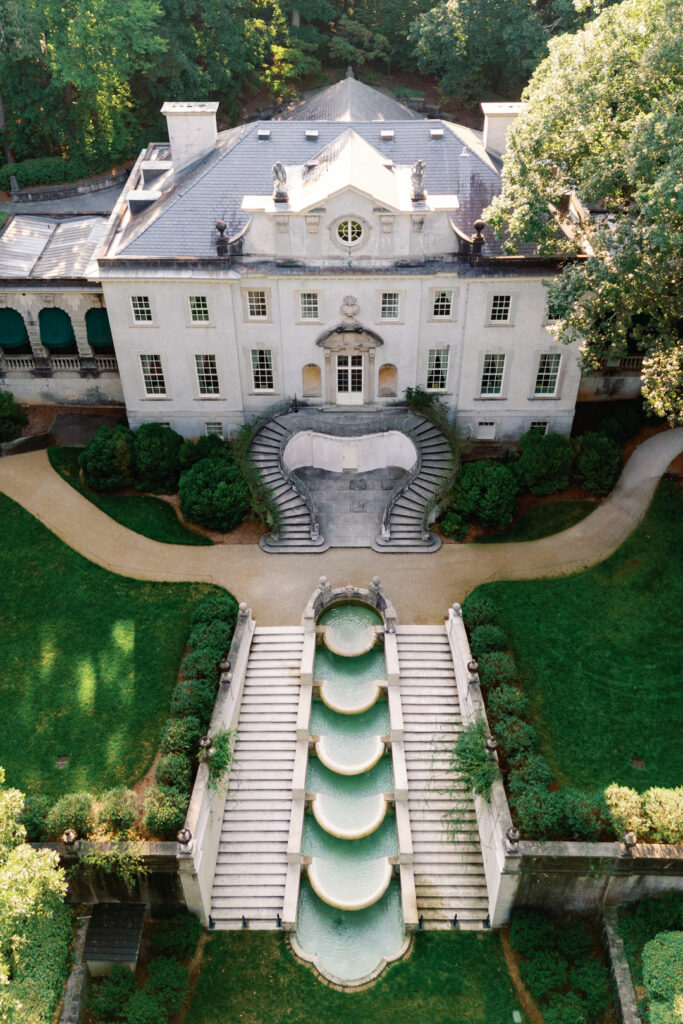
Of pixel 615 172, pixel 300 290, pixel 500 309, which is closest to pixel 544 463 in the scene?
pixel 500 309

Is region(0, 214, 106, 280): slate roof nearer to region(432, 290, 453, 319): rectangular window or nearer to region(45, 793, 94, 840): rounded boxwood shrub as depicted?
region(432, 290, 453, 319): rectangular window

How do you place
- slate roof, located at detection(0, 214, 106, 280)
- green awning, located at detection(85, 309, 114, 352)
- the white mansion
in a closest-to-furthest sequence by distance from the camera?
1. the white mansion
2. green awning, located at detection(85, 309, 114, 352)
3. slate roof, located at detection(0, 214, 106, 280)

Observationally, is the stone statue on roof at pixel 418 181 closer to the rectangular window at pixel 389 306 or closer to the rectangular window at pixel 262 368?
the rectangular window at pixel 389 306

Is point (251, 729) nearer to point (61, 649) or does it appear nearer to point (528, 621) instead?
point (61, 649)

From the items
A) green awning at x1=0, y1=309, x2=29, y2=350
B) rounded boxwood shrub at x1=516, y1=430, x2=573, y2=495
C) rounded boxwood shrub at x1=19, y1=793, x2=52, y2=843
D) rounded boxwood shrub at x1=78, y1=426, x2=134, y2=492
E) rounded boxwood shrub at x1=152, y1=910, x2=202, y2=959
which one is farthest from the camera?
green awning at x1=0, y1=309, x2=29, y2=350

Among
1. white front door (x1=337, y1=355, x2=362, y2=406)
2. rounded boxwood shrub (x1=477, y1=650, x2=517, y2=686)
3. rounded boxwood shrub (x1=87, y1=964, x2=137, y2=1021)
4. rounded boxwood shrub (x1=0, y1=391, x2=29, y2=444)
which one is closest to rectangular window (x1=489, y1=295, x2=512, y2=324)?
white front door (x1=337, y1=355, x2=362, y2=406)

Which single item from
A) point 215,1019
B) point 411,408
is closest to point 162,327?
point 411,408

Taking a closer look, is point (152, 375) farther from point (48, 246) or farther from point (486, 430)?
point (486, 430)
